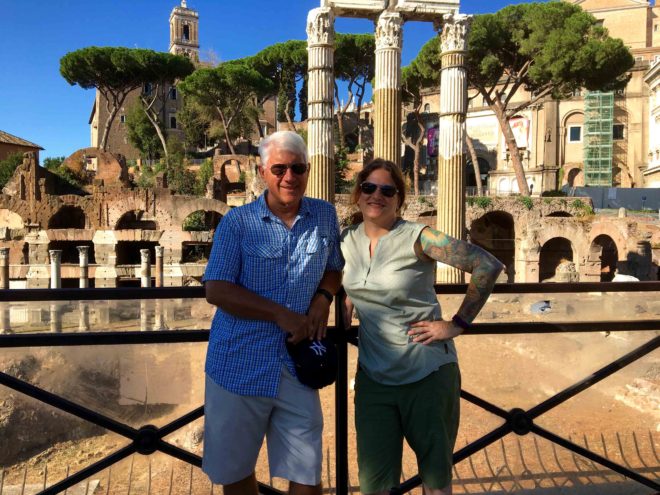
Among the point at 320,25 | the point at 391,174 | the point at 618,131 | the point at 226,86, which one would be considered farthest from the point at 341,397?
the point at 618,131

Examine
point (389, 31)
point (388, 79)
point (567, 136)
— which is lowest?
point (388, 79)

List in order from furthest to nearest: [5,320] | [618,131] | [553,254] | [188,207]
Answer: [618,131] < [553,254] < [188,207] < [5,320]

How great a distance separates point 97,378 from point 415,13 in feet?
40.0

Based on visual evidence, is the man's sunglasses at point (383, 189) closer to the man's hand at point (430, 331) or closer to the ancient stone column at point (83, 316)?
the man's hand at point (430, 331)

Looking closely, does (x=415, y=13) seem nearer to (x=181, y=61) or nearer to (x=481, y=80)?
(x=481, y=80)

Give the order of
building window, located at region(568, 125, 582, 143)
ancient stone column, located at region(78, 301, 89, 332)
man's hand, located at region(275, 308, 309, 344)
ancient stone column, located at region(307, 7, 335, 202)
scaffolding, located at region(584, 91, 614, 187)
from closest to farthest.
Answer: man's hand, located at region(275, 308, 309, 344) < ancient stone column, located at region(307, 7, 335, 202) < ancient stone column, located at region(78, 301, 89, 332) < scaffolding, located at region(584, 91, 614, 187) < building window, located at region(568, 125, 582, 143)

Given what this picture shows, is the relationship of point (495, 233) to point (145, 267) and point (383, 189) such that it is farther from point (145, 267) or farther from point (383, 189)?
point (383, 189)

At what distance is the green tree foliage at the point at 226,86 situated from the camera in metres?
33.1

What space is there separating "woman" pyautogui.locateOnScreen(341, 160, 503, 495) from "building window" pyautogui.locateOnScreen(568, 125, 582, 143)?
3936 centimetres

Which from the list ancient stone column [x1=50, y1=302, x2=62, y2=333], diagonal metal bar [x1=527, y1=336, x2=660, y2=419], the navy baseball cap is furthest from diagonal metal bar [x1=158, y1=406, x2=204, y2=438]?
ancient stone column [x1=50, y1=302, x2=62, y2=333]

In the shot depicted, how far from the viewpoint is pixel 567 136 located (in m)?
37.6

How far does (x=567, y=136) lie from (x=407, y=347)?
130ft

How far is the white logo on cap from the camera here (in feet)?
5.82

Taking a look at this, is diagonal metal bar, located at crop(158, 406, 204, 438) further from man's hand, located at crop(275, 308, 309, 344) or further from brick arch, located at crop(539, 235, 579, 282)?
brick arch, located at crop(539, 235, 579, 282)
